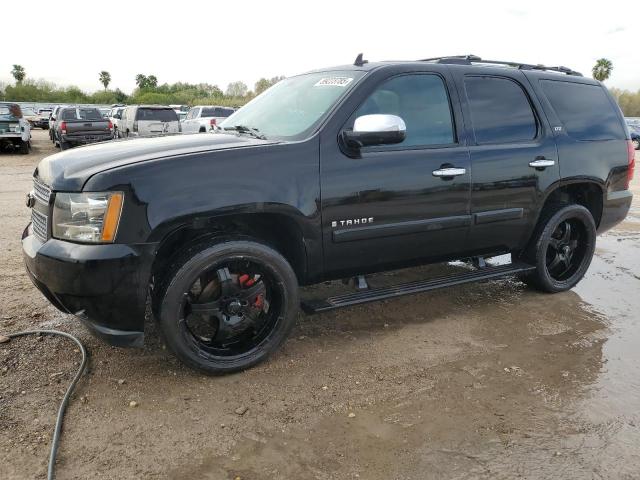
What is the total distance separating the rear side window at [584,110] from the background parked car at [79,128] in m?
15.9

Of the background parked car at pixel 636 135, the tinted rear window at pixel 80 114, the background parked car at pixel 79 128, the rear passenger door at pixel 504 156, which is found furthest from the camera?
the background parked car at pixel 636 135

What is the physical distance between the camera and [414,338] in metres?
3.72

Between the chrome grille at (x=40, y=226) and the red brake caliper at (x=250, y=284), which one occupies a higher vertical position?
the chrome grille at (x=40, y=226)

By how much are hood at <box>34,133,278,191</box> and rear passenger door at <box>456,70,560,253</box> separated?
1.63 meters

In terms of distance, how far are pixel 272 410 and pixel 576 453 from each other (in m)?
1.51

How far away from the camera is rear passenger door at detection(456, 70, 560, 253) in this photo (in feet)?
12.8

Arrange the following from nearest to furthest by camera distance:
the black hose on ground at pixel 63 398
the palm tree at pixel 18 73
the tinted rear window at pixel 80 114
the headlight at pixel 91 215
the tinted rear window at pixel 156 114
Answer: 1. the black hose on ground at pixel 63 398
2. the headlight at pixel 91 215
3. the tinted rear window at pixel 156 114
4. the tinted rear window at pixel 80 114
5. the palm tree at pixel 18 73

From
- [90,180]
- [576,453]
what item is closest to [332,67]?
[90,180]

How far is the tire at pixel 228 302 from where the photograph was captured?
2.91 meters

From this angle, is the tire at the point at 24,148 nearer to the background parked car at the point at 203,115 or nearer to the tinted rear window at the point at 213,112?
the background parked car at the point at 203,115

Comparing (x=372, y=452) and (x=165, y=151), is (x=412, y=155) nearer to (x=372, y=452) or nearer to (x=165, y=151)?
(x=165, y=151)

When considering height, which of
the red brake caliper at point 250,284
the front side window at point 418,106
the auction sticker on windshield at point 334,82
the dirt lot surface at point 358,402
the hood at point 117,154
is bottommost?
the dirt lot surface at point 358,402

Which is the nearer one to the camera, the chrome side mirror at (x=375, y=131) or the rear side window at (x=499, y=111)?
the chrome side mirror at (x=375, y=131)

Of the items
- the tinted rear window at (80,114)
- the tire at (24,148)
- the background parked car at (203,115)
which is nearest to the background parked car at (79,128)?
the tinted rear window at (80,114)
